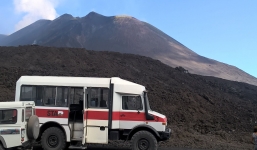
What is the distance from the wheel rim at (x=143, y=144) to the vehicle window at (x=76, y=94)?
2985mm

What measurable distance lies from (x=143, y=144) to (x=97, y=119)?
208 centimetres

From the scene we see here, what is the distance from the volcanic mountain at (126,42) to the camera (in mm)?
92438

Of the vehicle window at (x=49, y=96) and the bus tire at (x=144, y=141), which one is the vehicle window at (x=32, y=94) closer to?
the vehicle window at (x=49, y=96)

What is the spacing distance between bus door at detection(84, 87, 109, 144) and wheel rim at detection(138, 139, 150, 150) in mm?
1347

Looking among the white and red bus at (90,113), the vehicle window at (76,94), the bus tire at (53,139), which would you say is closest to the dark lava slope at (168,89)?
the white and red bus at (90,113)

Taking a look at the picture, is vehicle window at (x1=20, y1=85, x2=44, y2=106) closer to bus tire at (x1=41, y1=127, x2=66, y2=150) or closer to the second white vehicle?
bus tire at (x1=41, y1=127, x2=66, y2=150)

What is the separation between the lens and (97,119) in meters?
11.5

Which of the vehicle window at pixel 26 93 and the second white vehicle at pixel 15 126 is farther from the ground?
the vehicle window at pixel 26 93

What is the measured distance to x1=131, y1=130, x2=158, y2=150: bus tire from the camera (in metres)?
11.3

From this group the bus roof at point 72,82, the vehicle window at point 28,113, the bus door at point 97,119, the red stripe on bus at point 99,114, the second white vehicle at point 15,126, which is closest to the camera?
the second white vehicle at point 15,126

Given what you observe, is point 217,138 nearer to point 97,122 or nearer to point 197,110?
point 197,110

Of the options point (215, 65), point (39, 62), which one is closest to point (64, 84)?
point (39, 62)

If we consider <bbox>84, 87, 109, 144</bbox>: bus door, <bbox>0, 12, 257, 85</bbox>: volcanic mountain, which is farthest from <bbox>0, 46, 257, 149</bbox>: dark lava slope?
<bbox>0, 12, 257, 85</bbox>: volcanic mountain

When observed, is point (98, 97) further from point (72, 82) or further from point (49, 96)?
point (49, 96)
